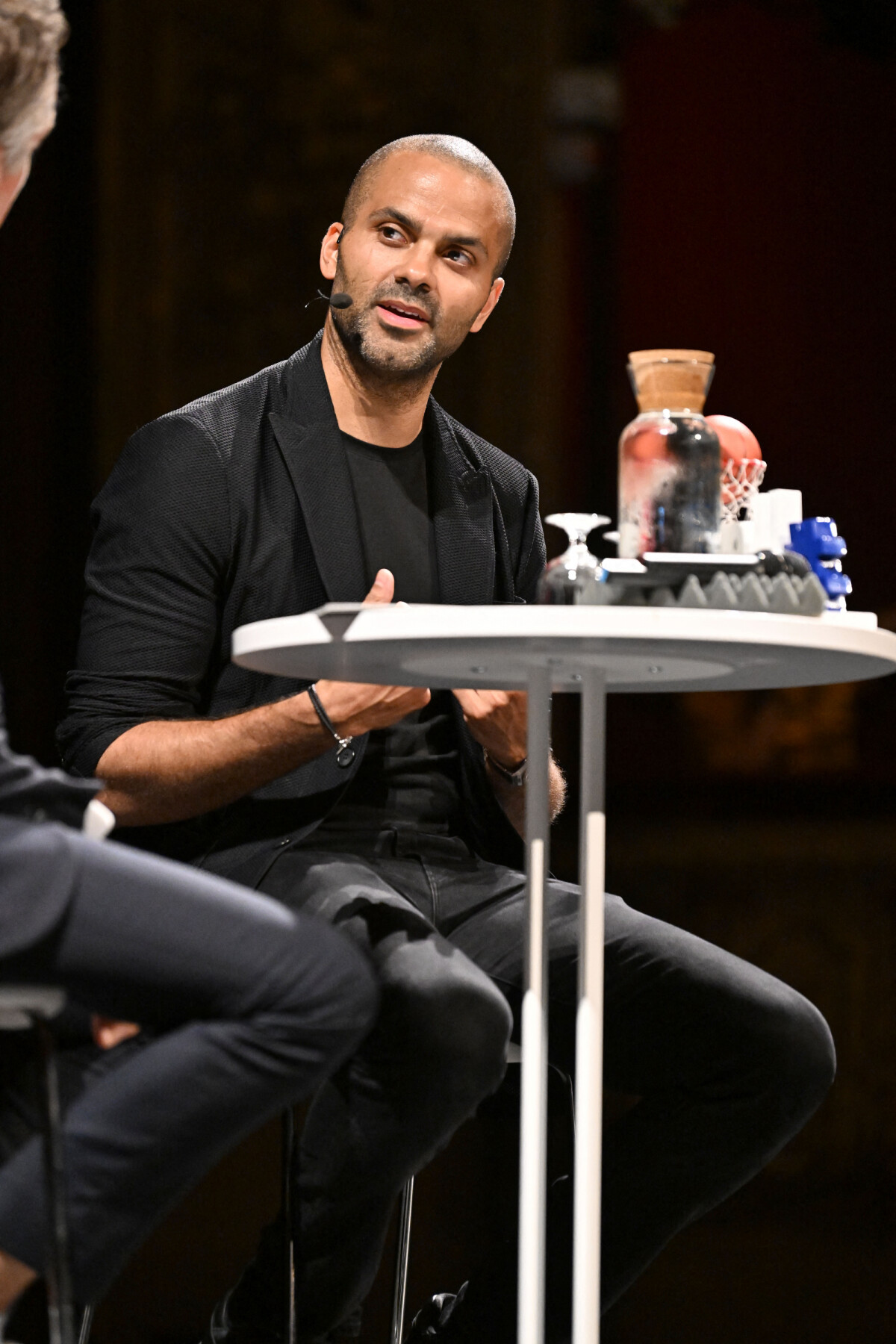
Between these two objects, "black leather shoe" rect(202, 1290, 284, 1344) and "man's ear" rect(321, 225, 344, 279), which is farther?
"man's ear" rect(321, 225, 344, 279)

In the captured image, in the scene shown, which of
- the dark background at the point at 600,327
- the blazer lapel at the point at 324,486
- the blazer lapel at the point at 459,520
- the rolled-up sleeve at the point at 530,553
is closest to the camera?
the blazer lapel at the point at 324,486

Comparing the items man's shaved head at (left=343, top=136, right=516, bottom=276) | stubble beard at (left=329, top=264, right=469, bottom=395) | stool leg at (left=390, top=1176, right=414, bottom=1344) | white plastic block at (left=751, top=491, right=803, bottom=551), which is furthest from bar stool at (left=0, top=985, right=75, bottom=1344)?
man's shaved head at (left=343, top=136, right=516, bottom=276)

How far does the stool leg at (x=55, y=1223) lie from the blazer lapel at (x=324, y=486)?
79cm

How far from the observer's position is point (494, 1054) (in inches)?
56.7

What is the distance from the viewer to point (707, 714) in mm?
3561

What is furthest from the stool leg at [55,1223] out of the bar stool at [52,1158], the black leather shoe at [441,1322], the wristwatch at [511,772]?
the wristwatch at [511,772]

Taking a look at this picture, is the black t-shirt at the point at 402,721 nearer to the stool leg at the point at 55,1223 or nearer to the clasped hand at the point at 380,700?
the clasped hand at the point at 380,700

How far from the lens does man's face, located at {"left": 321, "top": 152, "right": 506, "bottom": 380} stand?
1.89 m

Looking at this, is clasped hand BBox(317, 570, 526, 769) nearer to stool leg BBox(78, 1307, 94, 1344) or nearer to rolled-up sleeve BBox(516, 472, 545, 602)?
rolled-up sleeve BBox(516, 472, 545, 602)

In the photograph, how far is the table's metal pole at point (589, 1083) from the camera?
131 centimetres

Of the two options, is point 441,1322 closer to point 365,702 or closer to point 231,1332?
point 231,1332

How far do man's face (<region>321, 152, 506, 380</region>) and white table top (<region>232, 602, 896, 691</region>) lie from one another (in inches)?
23.8

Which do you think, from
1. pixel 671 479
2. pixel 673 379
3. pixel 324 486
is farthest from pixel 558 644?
pixel 324 486

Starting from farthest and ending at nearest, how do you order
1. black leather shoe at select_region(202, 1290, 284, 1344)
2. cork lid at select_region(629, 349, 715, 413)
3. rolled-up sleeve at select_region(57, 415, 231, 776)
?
rolled-up sleeve at select_region(57, 415, 231, 776)
black leather shoe at select_region(202, 1290, 284, 1344)
cork lid at select_region(629, 349, 715, 413)
